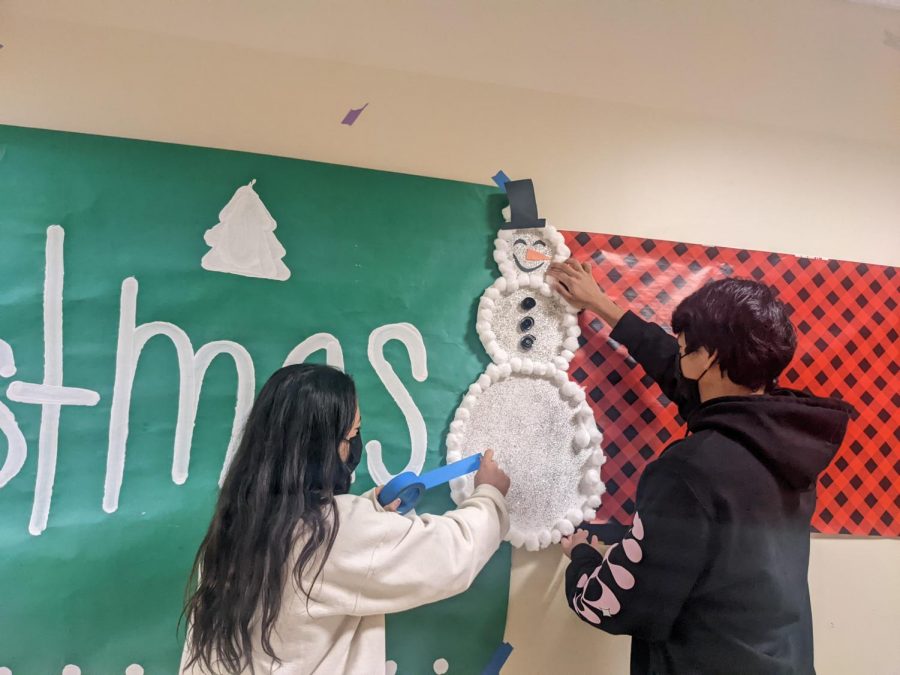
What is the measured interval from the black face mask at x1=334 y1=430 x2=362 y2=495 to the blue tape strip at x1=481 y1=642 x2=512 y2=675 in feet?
1.12

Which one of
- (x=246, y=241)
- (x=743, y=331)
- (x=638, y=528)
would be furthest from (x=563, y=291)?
(x=246, y=241)

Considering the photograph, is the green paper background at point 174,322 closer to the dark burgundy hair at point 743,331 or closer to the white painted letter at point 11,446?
the white painted letter at point 11,446

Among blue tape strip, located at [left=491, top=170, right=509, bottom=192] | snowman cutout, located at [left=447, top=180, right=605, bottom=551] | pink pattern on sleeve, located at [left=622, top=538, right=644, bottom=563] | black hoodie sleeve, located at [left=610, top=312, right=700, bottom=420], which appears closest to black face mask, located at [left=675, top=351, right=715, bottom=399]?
black hoodie sleeve, located at [left=610, top=312, right=700, bottom=420]

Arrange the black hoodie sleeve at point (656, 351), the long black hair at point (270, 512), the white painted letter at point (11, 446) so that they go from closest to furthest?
the long black hair at point (270, 512)
the white painted letter at point (11, 446)
the black hoodie sleeve at point (656, 351)

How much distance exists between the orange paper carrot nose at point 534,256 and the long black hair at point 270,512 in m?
0.36

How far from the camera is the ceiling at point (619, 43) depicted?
0.84 meters

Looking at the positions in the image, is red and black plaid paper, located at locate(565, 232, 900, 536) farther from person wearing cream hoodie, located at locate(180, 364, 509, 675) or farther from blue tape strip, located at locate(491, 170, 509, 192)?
person wearing cream hoodie, located at locate(180, 364, 509, 675)

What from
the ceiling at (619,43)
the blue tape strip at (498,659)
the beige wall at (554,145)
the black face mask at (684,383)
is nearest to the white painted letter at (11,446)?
the beige wall at (554,145)

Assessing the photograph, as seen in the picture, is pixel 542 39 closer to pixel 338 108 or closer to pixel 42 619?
pixel 338 108

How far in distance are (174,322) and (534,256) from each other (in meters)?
0.54

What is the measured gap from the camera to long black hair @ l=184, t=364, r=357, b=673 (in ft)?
2.10

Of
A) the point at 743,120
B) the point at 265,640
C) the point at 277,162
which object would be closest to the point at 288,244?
the point at 277,162

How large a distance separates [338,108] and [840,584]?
109 cm

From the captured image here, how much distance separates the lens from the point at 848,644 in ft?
2.98
